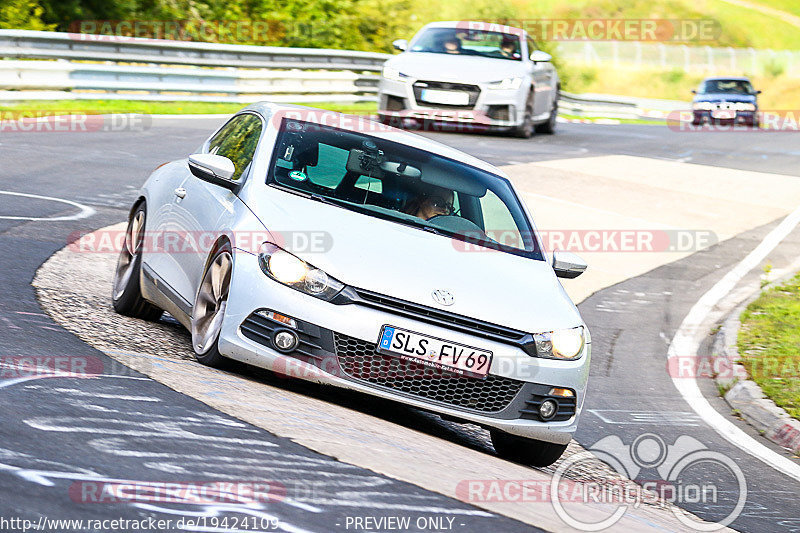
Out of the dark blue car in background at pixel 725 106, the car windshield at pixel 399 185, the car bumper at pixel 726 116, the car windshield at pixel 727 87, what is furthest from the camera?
the car windshield at pixel 727 87

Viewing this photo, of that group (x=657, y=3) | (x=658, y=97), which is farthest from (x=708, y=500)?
(x=657, y=3)

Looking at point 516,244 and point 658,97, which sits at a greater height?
point 516,244

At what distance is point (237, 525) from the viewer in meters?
3.77

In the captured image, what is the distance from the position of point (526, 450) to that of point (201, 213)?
2212mm

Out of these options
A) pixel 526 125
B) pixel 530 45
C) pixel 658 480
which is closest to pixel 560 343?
pixel 658 480

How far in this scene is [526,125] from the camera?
21.6 metres

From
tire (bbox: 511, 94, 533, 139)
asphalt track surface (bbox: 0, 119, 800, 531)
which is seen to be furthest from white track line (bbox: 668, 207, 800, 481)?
tire (bbox: 511, 94, 533, 139)

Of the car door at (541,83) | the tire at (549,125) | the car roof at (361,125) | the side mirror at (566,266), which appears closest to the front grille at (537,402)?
the side mirror at (566,266)

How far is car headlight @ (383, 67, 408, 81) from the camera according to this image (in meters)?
19.6

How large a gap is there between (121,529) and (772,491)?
4.07 metres

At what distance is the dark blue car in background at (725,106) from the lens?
112 feet

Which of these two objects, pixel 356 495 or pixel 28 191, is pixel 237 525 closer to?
pixel 356 495

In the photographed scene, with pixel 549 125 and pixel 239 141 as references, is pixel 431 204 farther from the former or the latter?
pixel 549 125

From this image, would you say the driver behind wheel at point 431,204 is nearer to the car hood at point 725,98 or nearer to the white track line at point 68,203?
the white track line at point 68,203
